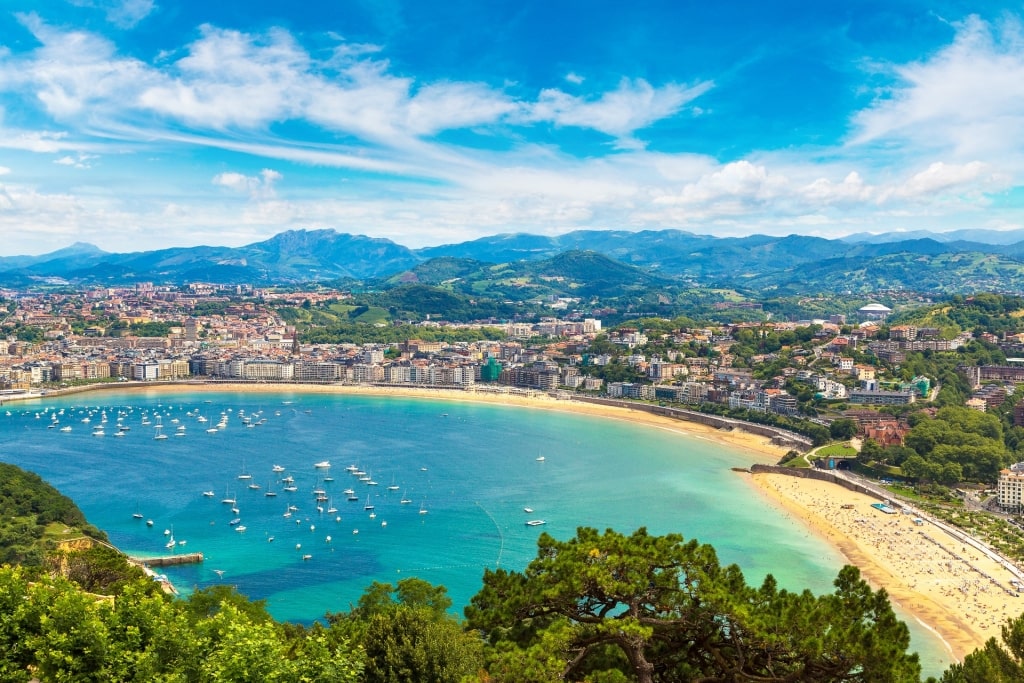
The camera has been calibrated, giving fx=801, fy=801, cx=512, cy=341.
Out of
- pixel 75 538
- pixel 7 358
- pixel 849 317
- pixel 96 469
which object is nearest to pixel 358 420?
pixel 96 469

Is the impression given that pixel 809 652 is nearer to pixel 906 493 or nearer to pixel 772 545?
pixel 772 545

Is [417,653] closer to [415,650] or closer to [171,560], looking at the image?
[415,650]

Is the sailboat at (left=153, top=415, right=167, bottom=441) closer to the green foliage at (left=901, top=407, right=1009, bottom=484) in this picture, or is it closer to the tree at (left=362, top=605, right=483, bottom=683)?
the green foliage at (left=901, top=407, right=1009, bottom=484)

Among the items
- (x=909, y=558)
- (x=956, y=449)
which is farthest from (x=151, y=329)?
(x=909, y=558)

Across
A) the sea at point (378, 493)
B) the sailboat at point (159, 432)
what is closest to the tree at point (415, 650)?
the sea at point (378, 493)

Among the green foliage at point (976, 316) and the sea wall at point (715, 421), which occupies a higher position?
the green foliage at point (976, 316)

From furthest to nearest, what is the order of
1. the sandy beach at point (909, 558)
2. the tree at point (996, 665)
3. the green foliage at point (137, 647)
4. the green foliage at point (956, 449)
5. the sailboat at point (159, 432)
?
1. the sailboat at point (159, 432)
2. the green foliage at point (956, 449)
3. the sandy beach at point (909, 558)
4. the tree at point (996, 665)
5. the green foliage at point (137, 647)

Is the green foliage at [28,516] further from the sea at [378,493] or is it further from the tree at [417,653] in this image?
the tree at [417,653]

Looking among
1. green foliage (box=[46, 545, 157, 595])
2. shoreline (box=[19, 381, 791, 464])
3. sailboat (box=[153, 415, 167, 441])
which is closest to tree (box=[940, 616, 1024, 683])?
green foliage (box=[46, 545, 157, 595])
